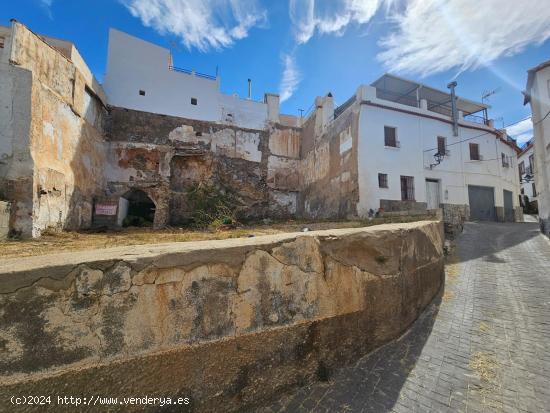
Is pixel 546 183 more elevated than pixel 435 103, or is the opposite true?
pixel 435 103

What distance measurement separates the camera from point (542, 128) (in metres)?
9.92

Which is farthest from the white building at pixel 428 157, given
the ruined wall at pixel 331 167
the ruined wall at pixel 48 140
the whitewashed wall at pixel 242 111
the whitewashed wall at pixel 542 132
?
the ruined wall at pixel 48 140

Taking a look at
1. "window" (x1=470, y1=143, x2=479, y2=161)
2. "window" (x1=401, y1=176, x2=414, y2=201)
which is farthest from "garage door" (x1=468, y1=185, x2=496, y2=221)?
"window" (x1=401, y1=176, x2=414, y2=201)

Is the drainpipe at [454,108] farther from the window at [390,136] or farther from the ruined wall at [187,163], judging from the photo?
the ruined wall at [187,163]

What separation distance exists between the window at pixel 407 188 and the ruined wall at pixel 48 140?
1390cm

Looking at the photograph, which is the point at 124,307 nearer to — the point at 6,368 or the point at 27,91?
the point at 6,368

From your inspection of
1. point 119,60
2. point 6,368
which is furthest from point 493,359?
point 119,60

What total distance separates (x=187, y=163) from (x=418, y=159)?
12253 millimetres

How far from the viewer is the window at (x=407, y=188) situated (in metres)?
12.7

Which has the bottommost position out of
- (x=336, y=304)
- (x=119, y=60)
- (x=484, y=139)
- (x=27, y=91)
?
(x=336, y=304)

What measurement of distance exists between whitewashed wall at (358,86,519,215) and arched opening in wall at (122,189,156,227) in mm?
10751

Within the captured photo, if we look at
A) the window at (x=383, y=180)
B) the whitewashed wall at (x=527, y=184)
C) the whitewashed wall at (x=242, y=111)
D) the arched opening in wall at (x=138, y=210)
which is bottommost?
the arched opening in wall at (x=138, y=210)

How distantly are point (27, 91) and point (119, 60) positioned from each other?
8.99 metres

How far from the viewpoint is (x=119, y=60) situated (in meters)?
14.3
